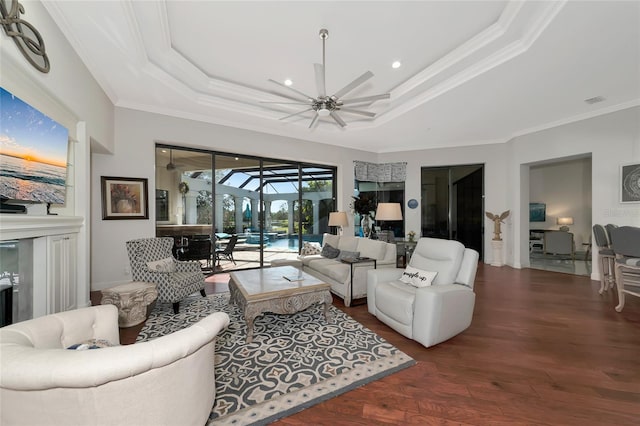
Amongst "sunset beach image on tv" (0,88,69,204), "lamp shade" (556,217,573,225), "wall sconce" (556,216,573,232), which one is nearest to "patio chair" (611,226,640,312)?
"wall sconce" (556,216,573,232)

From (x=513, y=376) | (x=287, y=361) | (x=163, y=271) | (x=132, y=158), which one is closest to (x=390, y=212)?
(x=513, y=376)

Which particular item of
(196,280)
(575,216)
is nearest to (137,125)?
(196,280)

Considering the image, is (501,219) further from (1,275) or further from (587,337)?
(1,275)

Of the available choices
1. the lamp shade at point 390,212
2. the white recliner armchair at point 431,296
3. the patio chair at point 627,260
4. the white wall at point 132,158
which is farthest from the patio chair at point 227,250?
the patio chair at point 627,260

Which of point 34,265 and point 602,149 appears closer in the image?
point 34,265

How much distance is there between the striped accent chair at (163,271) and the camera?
10.5 feet

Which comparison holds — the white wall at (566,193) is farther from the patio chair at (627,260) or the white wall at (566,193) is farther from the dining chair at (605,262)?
the patio chair at (627,260)

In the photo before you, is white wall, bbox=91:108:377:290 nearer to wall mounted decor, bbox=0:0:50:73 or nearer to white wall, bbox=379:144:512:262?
wall mounted decor, bbox=0:0:50:73

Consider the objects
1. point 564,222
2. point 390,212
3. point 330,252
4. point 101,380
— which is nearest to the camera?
point 101,380

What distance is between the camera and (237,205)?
18.8 feet

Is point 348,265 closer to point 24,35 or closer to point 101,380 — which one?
point 101,380

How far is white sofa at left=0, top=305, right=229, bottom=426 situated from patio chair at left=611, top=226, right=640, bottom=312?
193 inches

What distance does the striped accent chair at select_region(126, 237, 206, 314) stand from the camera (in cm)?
320

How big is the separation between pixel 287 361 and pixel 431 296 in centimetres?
141
